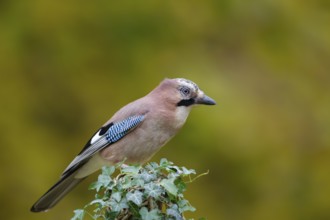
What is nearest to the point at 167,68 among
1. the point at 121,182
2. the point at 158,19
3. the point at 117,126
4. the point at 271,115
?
the point at 158,19

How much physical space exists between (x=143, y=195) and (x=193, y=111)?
127 inches

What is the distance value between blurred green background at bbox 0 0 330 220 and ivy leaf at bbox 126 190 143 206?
10.4 feet

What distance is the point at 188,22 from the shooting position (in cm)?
743

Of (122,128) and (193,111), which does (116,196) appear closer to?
(122,128)

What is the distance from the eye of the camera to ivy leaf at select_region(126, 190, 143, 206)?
3494 millimetres

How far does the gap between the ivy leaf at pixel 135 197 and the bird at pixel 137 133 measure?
1.35 metres

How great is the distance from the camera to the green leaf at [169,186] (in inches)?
138

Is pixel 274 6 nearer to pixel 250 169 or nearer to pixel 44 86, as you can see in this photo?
pixel 250 169

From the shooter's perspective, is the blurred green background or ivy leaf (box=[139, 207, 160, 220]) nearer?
ivy leaf (box=[139, 207, 160, 220])

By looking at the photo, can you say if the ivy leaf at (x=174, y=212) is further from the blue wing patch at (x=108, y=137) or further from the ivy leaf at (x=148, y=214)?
the blue wing patch at (x=108, y=137)

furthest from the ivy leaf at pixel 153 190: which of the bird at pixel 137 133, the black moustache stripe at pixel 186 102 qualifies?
the black moustache stripe at pixel 186 102

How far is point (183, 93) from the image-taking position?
4.95 meters

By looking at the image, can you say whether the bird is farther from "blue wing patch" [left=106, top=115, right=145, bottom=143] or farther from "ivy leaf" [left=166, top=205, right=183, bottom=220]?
"ivy leaf" [left=166, top=205, right=183, bottom=220]

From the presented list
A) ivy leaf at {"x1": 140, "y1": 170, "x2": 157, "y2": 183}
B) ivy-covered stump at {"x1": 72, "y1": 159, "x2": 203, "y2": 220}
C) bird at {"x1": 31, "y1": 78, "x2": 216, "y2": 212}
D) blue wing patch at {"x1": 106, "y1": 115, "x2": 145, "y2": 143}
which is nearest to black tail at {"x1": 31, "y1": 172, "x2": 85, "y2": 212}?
bird at {"x1": 31, "y1": 78, "x2": 216, "y2": 212}
